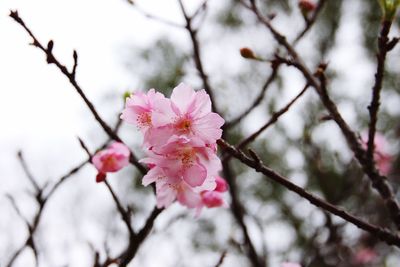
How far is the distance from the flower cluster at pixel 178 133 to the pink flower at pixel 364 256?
4085 mm

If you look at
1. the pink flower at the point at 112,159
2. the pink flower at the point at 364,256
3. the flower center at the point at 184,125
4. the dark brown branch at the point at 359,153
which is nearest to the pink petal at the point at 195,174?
the flower center at the point at 184,125

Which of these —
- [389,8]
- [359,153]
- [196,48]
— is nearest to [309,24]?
[196,48]

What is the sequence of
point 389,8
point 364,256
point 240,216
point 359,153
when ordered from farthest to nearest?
point 364,256, point 240,216, point 359,153, point 389,8

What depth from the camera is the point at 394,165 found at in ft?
18.1

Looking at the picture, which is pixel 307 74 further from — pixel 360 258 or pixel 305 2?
pixel 360 258

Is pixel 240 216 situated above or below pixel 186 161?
above

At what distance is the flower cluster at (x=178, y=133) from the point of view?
113 cm

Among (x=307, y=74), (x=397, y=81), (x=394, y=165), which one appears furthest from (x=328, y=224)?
(x=397, y=81)

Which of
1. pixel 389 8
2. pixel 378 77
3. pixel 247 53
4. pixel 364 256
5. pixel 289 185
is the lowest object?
pixel 289 185

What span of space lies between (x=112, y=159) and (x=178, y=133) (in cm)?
44

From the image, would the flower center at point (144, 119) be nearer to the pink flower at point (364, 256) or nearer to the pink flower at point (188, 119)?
the pink flower at point (188, 119)

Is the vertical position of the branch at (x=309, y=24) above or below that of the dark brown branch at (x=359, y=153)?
above

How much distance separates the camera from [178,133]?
3.81ft

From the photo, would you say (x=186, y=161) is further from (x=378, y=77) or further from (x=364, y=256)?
(x=364, y=256)
